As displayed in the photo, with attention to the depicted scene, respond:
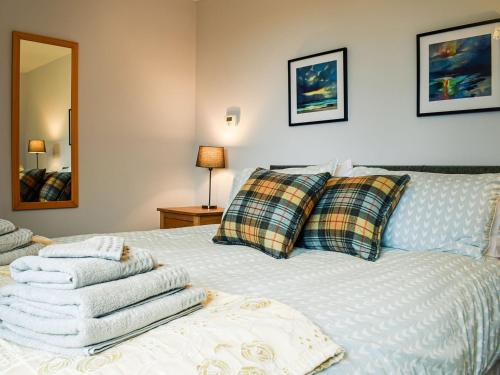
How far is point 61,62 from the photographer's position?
3262mm

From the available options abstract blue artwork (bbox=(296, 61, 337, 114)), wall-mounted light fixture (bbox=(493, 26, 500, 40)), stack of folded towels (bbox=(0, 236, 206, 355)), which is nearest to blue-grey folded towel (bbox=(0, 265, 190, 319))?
stack of folded towels (bbox=(0, 236, 206, 355))

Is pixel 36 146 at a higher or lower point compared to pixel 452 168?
higher

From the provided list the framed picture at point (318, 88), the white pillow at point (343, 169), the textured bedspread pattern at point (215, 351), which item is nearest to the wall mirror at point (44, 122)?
the framed picture at point (318, 88)

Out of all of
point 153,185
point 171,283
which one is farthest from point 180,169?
point 171,283

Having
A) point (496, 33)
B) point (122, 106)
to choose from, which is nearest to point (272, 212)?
point (496, 33)

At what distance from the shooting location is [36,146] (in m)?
3.15

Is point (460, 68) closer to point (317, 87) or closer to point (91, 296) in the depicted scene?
point (317, 87)

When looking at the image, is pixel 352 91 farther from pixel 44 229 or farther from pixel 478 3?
pixel 44 229

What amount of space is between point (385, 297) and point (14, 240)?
1.28 m

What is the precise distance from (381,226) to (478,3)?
4.64 ft

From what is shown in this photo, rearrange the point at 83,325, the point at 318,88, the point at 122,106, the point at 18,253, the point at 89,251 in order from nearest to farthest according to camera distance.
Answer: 1. the point at 83,325
2. the point at 89,251
3. the point at 18,253
4. the point at 318,88
5. the point at 122,106

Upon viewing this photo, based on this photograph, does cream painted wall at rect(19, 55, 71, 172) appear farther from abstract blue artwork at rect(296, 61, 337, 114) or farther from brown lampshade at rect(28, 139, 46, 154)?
abstract blue artwork at rect(296, 61, 337, 114)

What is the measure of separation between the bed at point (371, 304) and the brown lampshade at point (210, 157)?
1.81 m

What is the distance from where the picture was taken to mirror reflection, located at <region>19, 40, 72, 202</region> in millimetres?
3104
